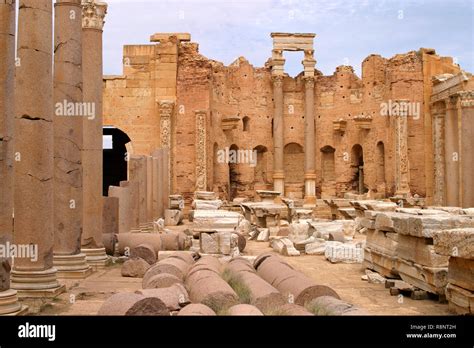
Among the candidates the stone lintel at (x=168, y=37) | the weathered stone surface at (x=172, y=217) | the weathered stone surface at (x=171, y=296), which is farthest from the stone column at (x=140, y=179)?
the stone lintel at (x=168, y=37)

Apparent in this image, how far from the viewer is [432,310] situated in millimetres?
7875

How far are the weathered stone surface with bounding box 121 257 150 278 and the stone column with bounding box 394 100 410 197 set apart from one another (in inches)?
716

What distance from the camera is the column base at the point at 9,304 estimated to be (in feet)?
21.2

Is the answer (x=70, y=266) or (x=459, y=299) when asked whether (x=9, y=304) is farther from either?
(x=459, y=299)

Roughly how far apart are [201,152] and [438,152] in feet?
36.5

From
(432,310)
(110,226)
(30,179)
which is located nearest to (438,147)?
(110,226)

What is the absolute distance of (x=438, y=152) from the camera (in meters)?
26.4

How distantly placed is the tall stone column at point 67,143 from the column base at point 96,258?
87cm

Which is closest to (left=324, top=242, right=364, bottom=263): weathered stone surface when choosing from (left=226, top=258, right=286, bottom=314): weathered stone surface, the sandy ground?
the sandy ground

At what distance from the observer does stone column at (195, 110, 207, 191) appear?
26500 mm

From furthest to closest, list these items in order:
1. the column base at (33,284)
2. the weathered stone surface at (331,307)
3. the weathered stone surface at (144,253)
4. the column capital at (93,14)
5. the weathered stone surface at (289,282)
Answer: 1. the column capital at (93,14)
2. the weathered stone surface at (144,253)
3. the column base at (33,284)
4. the weathered stone surface at (289,282)
5. the weathered stone surface at (331,307)

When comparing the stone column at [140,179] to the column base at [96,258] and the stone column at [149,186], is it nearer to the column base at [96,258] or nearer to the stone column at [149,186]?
the stone column at [149,186]

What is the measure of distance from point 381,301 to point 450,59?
72.0 ft
